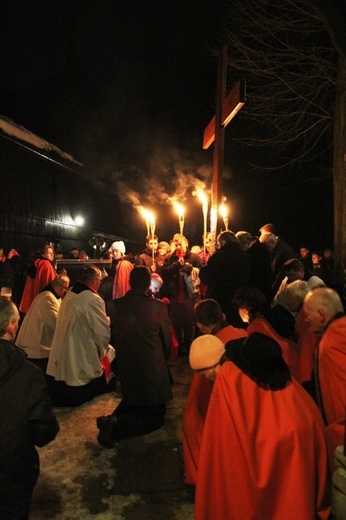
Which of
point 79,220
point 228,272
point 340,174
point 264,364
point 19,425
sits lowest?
point 19,425

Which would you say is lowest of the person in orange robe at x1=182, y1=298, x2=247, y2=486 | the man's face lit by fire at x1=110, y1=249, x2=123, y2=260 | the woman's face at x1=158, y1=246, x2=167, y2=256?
the person in orange robe at x1=182, y1=298, x2=247, y2=486

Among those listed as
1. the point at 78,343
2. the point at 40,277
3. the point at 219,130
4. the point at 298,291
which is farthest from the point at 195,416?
the point at 219,130

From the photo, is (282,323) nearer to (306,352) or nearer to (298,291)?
(306,352)

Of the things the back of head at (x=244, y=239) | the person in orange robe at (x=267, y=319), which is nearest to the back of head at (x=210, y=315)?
the person in orange robe at (x=267, y=319)

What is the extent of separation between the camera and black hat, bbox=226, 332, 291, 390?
2.23 meters

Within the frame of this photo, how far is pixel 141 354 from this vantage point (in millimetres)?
4598

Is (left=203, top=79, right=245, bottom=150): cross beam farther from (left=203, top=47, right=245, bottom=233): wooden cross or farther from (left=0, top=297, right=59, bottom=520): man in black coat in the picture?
(left=0, top=297, right=59, bottom=520): man in black coat

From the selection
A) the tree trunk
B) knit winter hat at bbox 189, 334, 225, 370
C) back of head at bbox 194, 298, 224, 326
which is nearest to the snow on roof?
the tree trunk

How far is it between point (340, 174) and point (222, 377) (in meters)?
7.50

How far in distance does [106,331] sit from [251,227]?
14116mm

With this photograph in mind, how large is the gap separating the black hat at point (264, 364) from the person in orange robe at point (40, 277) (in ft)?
19.8

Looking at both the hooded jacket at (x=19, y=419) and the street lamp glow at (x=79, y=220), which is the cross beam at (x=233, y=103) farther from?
the street lamp glow at (x=79, y=220)

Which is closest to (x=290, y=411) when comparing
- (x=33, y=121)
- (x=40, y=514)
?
(x=40, y=514)

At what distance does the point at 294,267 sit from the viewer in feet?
16.4
